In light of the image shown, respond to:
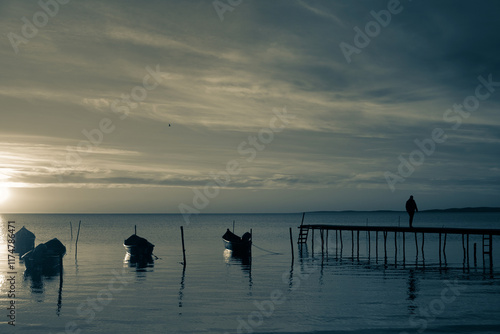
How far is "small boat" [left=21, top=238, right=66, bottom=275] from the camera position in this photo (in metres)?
41.3

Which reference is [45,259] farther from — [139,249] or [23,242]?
[23,242]

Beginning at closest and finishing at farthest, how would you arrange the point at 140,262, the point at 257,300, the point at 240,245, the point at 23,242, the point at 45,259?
the point at 257,300 < the point at 45,259 < the point at 140,262 < the point at 240,245 < the point at 23,242

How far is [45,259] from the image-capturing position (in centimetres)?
4222

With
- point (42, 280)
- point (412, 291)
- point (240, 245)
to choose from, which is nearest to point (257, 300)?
point (412, 291)

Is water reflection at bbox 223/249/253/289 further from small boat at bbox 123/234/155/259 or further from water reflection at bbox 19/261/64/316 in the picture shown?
water reflection at bbox 19/261/64/316

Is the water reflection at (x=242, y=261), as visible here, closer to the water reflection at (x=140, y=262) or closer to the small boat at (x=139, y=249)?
the water reflection at (x=140, y=262)

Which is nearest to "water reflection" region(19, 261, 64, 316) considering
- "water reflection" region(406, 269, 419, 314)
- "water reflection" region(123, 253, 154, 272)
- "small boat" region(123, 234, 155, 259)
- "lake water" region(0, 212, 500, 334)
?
"lake water" region(0, 212, 500, 334)

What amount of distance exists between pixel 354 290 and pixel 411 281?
19.9 ft

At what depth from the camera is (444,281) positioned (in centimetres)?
3244

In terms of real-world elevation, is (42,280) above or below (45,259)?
below

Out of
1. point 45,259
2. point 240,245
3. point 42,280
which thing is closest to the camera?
point 42,280

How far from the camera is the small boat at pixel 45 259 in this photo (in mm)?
41306

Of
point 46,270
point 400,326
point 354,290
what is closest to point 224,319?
point 400,326

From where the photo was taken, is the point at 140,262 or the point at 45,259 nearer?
the point at 45,259
